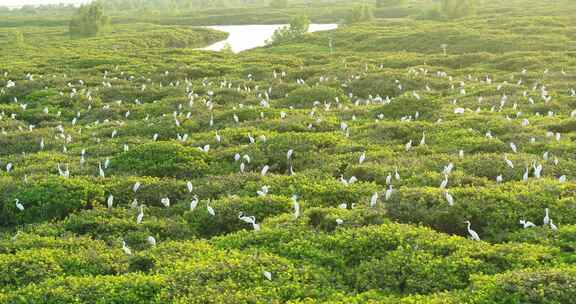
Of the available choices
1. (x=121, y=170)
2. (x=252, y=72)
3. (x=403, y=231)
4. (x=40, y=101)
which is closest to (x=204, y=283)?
(x=403, y=231)

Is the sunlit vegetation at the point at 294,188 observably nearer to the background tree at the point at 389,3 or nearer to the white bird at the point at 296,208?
the white bird at the point at 296,208

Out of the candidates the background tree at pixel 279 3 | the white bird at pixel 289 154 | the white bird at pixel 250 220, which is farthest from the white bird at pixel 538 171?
the background tree at pixel 279 3

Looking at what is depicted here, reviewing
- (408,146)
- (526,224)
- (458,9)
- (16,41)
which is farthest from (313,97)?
(458,9)

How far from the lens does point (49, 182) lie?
43.7ft

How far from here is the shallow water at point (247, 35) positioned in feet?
195

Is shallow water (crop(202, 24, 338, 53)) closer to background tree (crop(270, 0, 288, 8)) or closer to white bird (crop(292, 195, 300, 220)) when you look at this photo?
background tree (crop(270, 0, 288, 8))

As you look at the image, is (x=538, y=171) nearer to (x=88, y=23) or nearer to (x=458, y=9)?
(x=458, y=9)

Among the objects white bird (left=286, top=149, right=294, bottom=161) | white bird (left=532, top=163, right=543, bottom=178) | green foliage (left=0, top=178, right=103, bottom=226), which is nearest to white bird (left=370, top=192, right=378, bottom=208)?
white bird (left=532, top=163, right=543, bottom=178)

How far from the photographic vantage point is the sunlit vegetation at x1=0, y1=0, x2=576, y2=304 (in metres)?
9.23

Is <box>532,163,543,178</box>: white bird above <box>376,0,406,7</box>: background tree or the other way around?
the other way around

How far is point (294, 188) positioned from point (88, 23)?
5453cm

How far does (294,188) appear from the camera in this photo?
42.8ft

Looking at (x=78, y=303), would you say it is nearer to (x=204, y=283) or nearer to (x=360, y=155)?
(x=204, y=283)

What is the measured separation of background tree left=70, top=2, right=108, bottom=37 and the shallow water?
446 inches
